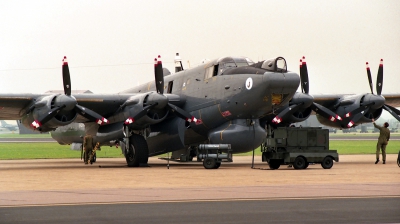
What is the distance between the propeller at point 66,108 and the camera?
32.1 m

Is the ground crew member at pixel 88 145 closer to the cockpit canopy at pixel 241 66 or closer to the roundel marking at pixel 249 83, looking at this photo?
the cockpit canopy at pixel 241 66

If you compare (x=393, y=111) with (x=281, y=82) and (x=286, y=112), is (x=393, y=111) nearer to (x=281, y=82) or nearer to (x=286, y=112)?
(x=286, y=112)

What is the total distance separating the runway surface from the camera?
12633 mm

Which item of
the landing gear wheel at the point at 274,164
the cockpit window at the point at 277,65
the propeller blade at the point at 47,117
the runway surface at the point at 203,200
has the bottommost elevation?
the runway surface at the point at 203,200

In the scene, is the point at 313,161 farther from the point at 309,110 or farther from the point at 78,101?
the point at 78,101

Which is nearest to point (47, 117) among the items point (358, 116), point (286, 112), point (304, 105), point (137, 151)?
point (137, 151)

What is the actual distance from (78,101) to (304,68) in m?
12.4

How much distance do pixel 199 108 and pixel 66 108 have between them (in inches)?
263

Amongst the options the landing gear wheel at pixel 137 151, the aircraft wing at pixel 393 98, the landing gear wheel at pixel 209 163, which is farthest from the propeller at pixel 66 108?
the aircraft wing at pixel 393 98

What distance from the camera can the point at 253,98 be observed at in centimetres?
3050

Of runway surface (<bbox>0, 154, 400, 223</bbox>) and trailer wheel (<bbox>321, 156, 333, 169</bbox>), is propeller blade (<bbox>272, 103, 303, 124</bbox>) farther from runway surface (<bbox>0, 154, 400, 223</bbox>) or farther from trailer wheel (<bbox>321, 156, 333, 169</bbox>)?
runway surface (<bbox>0, 154, 400, 223</bbox>)

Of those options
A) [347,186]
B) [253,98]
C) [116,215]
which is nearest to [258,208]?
[116,215]

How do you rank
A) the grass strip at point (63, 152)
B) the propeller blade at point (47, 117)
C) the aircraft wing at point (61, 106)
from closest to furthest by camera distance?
1. the propeller blade at point (47, 117)
2. the aircraft wing at point (61, 106)
3. the grass strip at point (63, 152)

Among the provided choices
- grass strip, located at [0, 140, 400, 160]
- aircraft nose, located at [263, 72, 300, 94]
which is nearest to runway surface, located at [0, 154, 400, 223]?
aircraft nose, located at [263, 72, 300, 94]
